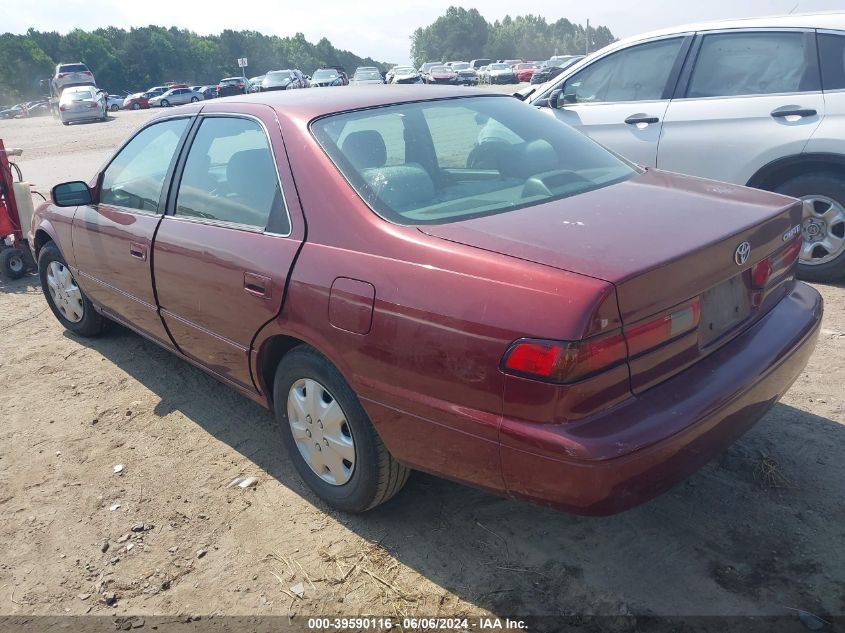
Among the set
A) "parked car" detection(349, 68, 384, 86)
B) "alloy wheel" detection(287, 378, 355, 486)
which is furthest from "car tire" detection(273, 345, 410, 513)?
"parked car" detection(349, 68, 384, 86)

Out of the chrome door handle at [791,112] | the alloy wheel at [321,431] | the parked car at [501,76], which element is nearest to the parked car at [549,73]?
the chrome door handle at [791,112]

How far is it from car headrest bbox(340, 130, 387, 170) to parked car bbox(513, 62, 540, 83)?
45680 mm

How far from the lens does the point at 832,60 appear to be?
4.94 meters

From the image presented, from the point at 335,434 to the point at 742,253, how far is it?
5.44 feet

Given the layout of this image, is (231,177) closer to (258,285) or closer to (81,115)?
(258,285)

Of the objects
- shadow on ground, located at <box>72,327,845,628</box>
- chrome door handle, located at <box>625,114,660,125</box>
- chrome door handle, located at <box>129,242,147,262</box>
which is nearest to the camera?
shadow on ground, located at <box>72,327,845,628</box>

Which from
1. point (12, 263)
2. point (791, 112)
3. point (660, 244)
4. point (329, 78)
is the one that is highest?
point (329, 78)

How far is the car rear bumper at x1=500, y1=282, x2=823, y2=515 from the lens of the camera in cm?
208

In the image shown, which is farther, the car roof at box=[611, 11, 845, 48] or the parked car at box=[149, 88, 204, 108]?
the parked car at box=[149, 88, 204, 108]

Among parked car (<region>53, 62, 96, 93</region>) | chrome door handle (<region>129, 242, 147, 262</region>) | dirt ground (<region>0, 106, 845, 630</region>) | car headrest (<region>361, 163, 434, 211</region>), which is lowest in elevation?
dirt ground (<region>0, 106, 845, 630</region>)

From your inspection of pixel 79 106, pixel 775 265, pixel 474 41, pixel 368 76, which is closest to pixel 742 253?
pixel 775 265

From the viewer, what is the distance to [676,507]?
9.45 ft

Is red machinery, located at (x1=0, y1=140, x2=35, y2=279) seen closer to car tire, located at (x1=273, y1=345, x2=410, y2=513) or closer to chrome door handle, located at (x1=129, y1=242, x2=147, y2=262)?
chrome door handle, located at (x1=129, y1=242, x2=147, y2=262)

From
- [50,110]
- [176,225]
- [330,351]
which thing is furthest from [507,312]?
[50,110]
